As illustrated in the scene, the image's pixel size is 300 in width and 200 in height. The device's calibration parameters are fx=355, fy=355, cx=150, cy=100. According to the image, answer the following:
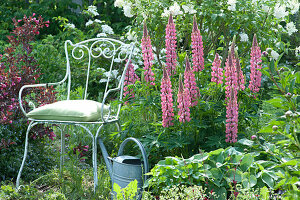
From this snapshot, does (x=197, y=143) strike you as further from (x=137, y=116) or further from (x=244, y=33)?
(x=244, y=33)

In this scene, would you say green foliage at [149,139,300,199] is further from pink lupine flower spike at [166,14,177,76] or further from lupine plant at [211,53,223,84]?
pink lupine flower spike at [166,14,177,76]

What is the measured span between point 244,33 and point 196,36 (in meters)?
0.82

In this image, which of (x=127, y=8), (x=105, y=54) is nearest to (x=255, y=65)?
(x=127, y=8)

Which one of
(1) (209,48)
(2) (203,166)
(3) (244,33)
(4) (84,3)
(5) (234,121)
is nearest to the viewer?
(2) (203,166)

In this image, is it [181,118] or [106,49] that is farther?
[106,49]

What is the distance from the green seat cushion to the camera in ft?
8.38

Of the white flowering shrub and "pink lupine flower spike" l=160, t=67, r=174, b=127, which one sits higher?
the white flowering shrub

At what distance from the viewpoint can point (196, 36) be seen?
2791 mm

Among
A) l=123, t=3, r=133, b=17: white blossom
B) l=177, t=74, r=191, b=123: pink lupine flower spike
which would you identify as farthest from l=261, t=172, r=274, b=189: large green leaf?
l=123, t=3, r=133, b=17: white blossom

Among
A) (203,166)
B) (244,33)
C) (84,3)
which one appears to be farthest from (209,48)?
(84,3)

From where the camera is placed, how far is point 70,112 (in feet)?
8.46

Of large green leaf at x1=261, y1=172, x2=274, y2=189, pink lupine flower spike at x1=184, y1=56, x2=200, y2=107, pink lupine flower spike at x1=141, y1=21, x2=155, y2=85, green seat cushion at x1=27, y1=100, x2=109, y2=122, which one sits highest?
pink lupine flower spike at x1=141, y1=21, x2=155, y2=85

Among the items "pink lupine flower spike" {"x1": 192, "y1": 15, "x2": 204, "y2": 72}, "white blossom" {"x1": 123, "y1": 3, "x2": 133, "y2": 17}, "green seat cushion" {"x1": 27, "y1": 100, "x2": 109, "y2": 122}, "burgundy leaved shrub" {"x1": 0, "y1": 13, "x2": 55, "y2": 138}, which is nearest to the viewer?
"green seat cushion" {"x1": 27, "y1": 100, "x2": 109, "y2": 122}

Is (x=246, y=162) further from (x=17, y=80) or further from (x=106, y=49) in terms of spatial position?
(x=106, y=49)
